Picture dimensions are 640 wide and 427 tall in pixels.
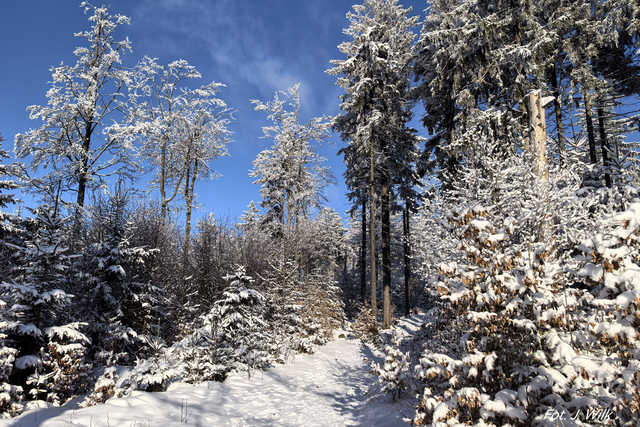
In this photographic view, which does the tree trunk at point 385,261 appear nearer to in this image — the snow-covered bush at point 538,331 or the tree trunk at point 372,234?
the tree trunk at point 372,234

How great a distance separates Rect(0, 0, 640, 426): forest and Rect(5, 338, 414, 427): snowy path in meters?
0.30

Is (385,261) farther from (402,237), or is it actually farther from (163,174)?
(163,174)

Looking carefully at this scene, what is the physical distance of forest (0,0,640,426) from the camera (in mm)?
3393

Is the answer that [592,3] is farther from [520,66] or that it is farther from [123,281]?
[123,281]

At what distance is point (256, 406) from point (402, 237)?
24.5 feet

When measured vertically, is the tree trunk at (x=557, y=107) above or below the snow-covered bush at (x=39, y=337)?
above

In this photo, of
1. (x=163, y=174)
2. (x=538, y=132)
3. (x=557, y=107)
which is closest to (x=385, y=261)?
(x=538, y=132)

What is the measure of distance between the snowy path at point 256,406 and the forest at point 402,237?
302 millimetres

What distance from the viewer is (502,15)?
10.5m

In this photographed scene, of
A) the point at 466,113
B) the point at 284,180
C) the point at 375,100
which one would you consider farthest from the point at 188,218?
the point at 466,113

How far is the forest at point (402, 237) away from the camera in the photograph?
3393 mm

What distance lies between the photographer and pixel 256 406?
6578 mm

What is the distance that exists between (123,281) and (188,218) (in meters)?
7.24

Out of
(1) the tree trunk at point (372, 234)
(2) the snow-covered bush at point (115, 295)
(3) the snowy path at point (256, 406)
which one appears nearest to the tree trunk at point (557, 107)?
(1) the tree trunk at point (372, 234)
